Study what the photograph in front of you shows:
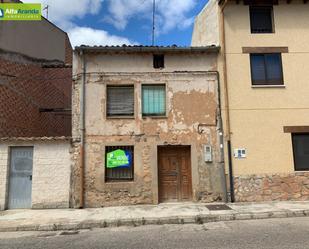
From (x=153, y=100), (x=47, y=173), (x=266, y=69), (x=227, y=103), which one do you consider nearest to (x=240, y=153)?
(x=227, y=103)

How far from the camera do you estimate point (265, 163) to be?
35.0 feet

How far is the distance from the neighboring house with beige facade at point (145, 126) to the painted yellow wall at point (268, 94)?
0.81 metres

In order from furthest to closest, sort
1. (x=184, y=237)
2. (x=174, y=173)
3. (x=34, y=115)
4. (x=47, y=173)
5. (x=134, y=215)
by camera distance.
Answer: (x=34, y=115) → (x=174, y=173) → (x=47, y=173) → (x=134, y=215) → (x=184, y=237)

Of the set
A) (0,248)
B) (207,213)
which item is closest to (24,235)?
(0,248)

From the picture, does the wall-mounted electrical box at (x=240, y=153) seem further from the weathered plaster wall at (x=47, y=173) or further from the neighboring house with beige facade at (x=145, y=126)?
the weathered plaster wall at (x=47, y=173)

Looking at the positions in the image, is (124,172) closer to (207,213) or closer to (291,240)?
(207,213)

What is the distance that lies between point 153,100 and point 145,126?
1.08 metres

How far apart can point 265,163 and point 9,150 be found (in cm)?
942

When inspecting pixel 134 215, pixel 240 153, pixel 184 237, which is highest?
pixel 240 153

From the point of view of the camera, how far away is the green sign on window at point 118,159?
34.6 feet

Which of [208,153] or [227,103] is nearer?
[208,153]

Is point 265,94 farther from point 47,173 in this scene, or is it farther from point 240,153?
point 47,173

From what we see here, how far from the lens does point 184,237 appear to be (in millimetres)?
6551

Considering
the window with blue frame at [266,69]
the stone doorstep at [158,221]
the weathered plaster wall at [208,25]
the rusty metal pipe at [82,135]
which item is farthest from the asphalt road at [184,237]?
the weathered plaster wall at [208,25]
